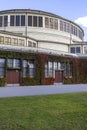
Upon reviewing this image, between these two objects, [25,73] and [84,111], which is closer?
[84,111]

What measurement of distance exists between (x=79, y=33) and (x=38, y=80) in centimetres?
3551

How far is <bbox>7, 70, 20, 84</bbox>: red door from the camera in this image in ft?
142

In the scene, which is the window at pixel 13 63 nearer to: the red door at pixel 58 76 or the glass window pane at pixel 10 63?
the glass window pane at pixel 10 63

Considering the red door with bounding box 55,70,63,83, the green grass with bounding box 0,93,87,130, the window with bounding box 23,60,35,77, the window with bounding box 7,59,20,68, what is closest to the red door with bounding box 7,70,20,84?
the window with bounding box 7,59,20,68

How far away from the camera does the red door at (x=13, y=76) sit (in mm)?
43219

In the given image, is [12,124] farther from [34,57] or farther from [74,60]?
[74,60]

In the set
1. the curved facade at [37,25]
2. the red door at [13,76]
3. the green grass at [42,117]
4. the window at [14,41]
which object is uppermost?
the curved facade at [37,25]

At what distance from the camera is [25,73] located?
148 feet

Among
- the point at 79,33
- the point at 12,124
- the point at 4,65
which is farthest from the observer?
the point at 79,33

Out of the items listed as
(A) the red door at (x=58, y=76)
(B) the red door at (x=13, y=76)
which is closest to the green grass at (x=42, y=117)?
(B) the red door at (x=13, y=76)

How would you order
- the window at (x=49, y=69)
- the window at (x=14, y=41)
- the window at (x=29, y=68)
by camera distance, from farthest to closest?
1. the window at (x=14, y=41)
2. the window at (x=49, y=69)
3. the window at (x=29, y=68)

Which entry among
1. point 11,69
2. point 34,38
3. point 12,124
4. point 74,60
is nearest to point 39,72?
point 11,69

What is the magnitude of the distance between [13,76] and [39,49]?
23.7ft

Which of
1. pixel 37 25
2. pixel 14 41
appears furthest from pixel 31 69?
pixel 37 25
